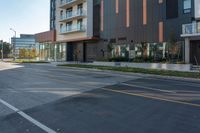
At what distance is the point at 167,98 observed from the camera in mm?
10234

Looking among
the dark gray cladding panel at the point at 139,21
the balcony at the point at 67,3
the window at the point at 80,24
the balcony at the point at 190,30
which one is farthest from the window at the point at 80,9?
the balcony at the point at 190,30

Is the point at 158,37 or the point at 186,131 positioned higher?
the point at 158,37

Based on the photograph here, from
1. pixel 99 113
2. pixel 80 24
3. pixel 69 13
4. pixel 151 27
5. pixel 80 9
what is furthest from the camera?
pixel 69 13

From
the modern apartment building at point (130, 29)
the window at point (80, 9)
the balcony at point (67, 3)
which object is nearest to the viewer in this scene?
the modern apartment building at point (130, 29)

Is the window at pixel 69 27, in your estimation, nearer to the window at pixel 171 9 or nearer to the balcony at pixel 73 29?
the balcony at pixel 73 29

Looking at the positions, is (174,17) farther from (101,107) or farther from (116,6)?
(101,107)

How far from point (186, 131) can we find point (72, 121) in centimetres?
298

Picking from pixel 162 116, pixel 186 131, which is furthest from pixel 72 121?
pixel 186 131

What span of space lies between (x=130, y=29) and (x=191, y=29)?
10227 mm

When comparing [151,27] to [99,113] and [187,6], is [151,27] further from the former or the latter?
[99,113]

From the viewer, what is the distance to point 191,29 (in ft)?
91.5

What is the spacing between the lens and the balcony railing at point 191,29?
2703 centimetres

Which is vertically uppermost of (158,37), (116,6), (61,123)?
(116,6)

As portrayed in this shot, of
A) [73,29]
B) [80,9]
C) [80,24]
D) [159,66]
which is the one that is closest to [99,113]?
[159,66]
